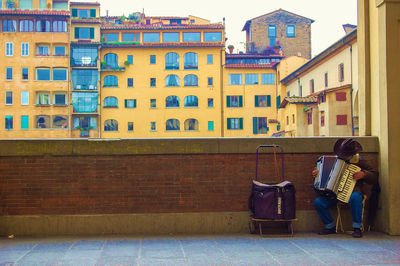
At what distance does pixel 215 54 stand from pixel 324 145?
6954 cm

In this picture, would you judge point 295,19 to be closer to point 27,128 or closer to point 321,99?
point 321,99

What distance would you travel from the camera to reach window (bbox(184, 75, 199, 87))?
76.8 meters

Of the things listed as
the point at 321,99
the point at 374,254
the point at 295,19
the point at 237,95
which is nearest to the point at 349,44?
the point at 321,99

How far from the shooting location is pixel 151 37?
7706 cm

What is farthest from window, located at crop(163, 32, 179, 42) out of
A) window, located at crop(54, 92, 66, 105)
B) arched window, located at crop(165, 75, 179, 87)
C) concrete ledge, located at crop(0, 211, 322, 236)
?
concrete ledge, located at crop(0, 211, 322, 236)

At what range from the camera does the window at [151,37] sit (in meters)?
76.9

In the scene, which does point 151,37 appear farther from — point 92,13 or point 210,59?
point 92,13

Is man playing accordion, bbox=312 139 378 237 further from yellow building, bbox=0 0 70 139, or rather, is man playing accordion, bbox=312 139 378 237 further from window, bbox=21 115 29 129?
window, bbox=21 115 29 129

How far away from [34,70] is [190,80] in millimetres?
24378

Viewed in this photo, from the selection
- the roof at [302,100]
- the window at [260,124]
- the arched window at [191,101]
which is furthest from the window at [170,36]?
the roof at [302,100]

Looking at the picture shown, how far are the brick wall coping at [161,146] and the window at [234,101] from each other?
66660 mm

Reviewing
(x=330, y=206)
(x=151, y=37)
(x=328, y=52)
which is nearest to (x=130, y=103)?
(x=151, y=37)

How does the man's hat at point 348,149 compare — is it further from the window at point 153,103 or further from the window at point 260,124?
the window at point 153,103

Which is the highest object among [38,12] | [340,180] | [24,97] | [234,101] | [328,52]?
[38,12]
